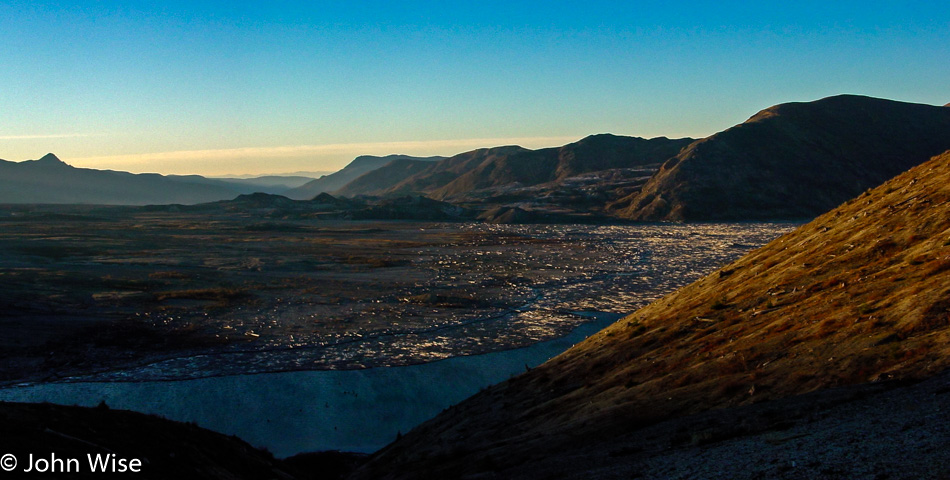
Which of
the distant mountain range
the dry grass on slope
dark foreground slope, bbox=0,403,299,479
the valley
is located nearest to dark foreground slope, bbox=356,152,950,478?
the dry grass on slope

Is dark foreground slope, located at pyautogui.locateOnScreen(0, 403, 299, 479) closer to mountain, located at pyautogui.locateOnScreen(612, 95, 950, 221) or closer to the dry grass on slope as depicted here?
the dry grass on slope

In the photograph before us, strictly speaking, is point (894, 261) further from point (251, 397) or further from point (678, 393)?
point (251, 397)

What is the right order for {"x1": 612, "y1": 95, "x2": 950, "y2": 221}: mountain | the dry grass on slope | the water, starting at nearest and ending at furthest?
1. the dry grass on slope
2. the water
3. {"x1": 612, "y1": 95, "x2": 950, "y2": 221}: mountain

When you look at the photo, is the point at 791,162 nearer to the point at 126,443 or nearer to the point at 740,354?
the point at 740,354

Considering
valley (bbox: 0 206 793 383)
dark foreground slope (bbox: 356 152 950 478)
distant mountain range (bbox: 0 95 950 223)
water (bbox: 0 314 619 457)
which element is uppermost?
distant mountain range (bbox: 0 95 950 223)

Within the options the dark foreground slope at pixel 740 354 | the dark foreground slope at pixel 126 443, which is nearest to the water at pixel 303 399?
the dark foreground slope at pixel 740 354

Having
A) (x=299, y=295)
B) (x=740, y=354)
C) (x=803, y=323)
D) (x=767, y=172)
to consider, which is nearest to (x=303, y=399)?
(x=740, y=354)

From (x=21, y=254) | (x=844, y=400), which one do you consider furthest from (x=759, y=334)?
(x=21, y=254)

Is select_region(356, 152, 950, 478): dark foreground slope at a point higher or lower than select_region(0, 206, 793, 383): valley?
higher
